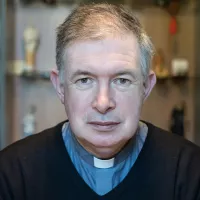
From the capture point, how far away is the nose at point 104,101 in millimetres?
1040

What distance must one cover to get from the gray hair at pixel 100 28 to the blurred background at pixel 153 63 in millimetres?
1663

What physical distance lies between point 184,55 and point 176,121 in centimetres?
42

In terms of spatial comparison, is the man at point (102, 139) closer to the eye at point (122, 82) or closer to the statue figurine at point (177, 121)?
the eye at point (122, 82)

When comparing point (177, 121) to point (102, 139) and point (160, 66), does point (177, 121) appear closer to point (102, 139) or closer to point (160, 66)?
point (160, 66)

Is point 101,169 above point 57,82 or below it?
below

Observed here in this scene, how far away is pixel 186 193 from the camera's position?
1166 millimetres

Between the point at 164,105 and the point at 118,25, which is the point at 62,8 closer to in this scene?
the point at 164,105

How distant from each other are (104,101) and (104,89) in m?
0.03

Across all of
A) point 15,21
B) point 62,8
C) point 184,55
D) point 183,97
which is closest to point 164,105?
point 183,97

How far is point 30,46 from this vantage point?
2.78m

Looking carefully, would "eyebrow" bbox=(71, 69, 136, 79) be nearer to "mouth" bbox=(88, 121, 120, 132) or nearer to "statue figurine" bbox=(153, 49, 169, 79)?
"mouth" bbox=(88, 121, 120, 132)

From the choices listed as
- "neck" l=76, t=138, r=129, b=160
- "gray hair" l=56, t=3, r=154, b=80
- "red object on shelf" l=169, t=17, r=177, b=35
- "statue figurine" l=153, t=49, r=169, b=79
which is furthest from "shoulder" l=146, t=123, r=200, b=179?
"red object on shelf" l=169, t=17, r=177, b=35

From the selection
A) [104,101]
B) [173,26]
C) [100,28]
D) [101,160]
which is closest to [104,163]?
[101,160]

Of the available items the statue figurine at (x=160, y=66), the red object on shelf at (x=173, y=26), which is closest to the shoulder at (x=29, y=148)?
the statue figurine at (x=160, y=66)
